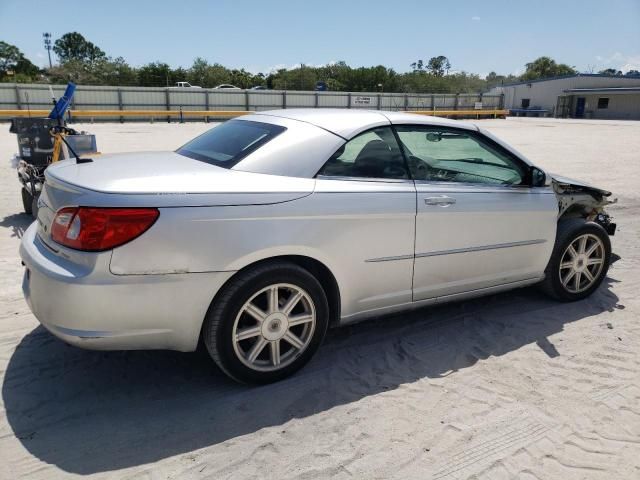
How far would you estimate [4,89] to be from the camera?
3072cm

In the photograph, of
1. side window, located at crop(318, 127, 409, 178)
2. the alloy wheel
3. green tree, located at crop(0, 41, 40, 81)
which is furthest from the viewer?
green tree, located at crop(0, 41, 40, 81)

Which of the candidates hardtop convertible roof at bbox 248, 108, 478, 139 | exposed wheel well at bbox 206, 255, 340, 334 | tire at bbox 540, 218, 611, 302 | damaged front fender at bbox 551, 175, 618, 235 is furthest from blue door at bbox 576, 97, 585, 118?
exposed wheel well at bbox 206, 255, 340, 334

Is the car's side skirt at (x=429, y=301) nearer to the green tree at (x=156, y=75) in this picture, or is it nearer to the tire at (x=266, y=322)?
the tire at (x=266, y=322)

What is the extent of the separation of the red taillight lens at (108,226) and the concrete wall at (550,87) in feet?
190

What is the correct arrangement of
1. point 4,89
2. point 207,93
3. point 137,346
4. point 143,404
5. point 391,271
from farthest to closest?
1. point 207,93
2. point 4,89
3. point 391,271
4. point 143,404
5. point 137,346

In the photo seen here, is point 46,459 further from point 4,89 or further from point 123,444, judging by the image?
point 4,89

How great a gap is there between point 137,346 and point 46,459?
2.18ft

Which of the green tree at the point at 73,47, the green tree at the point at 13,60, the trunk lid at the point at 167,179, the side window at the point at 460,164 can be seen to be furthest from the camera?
the green tree at the point at 73,47

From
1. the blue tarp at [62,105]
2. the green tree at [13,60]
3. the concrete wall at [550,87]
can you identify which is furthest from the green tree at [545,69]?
the blue tarp at [62,105]

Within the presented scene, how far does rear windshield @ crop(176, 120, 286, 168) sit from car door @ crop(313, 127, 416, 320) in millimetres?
506

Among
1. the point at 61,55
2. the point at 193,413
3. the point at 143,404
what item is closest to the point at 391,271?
the point at 193,413

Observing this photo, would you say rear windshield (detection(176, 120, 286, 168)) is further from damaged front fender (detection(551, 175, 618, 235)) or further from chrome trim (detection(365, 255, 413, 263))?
damaged front fender (detection(551, 175, 618, 235))

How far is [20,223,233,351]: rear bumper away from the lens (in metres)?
2.57

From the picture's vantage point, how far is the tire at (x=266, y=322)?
2.87 meters
